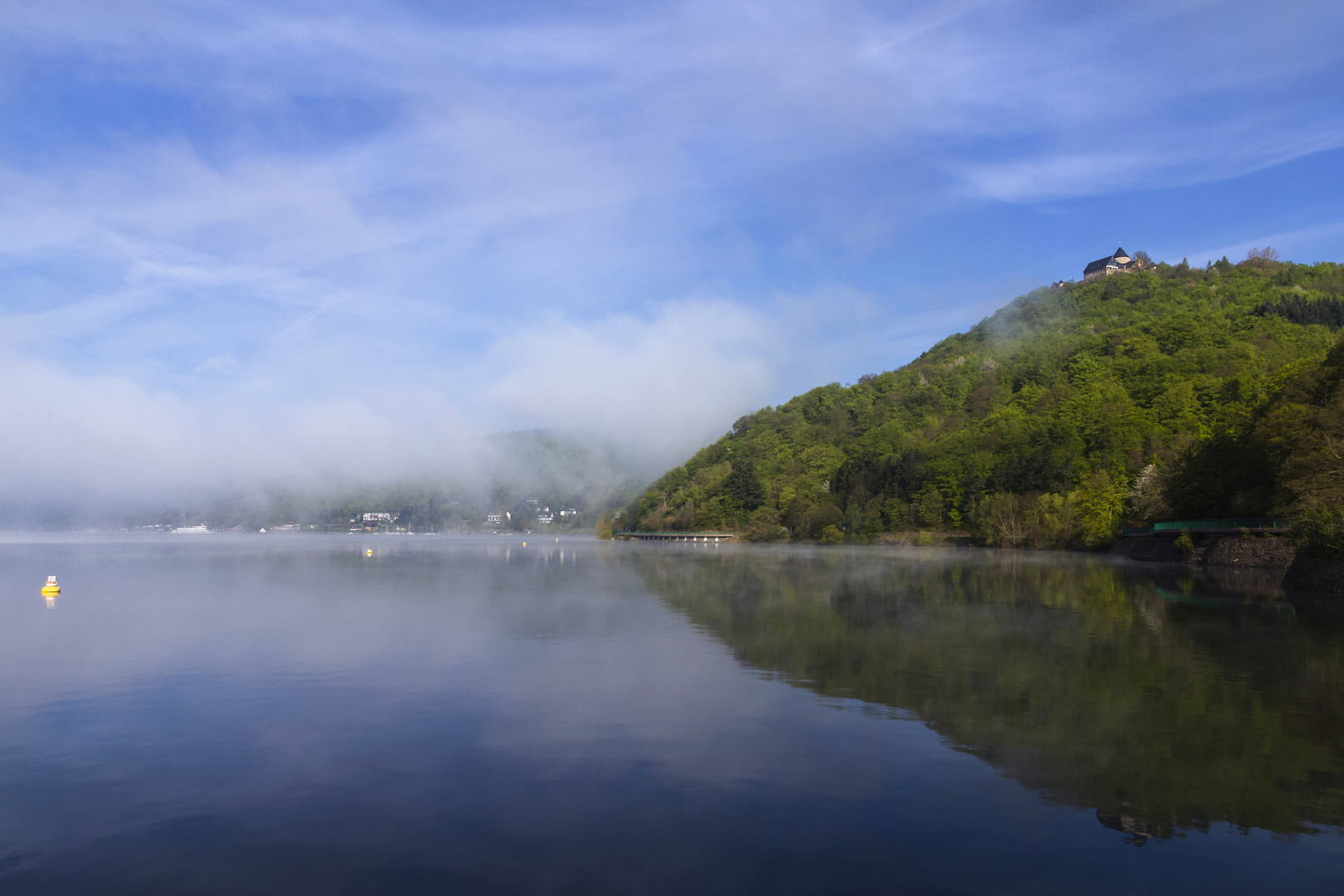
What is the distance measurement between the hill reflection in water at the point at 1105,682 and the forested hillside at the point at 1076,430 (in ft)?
52.3

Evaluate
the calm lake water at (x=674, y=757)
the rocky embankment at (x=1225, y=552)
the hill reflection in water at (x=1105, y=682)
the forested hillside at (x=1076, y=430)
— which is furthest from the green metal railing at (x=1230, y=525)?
the calm lake water at (x=674, y=757)

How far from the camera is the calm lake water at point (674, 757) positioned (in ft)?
27.6

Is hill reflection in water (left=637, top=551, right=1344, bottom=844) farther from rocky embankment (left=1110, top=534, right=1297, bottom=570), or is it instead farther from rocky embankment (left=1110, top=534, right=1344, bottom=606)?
rocky embankment (left=1110, top=534, right=1297, bottom=570)

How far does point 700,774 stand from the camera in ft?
37.1

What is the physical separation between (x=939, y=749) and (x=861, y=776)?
185cm

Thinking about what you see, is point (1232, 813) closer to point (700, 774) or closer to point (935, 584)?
point (700, 774)

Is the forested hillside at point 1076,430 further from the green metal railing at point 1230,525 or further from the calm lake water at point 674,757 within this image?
the calm lake water at point 674,757

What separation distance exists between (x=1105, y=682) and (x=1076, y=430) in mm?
96009

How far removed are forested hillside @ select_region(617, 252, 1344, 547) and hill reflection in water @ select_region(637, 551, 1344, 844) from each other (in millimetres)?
15948

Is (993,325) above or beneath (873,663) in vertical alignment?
above

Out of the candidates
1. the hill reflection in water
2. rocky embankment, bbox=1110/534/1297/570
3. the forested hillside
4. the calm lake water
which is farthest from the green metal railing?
the calm lake water

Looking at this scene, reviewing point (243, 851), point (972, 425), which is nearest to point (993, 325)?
point (972, 425)

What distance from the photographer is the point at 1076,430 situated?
104 meters

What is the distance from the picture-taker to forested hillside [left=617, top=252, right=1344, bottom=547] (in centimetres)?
5612
